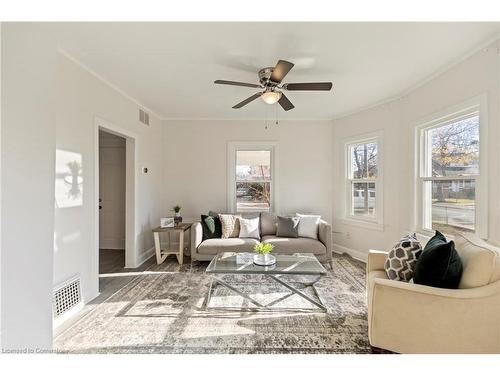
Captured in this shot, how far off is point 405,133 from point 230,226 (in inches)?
116

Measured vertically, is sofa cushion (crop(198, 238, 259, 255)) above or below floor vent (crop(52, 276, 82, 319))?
above

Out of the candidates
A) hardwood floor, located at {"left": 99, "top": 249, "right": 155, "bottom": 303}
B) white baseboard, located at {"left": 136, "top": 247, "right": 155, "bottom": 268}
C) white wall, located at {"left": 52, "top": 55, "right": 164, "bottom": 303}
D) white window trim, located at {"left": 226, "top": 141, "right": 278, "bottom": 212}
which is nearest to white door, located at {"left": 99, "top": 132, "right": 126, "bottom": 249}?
hardwood floor, located at {"left": 99, "top": 249, "right": 155, "bottom": 303}

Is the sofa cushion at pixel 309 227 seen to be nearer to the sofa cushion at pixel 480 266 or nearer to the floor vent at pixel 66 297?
the sofa cushion at pixel 480 266

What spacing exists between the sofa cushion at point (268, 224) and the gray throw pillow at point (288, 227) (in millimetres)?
164

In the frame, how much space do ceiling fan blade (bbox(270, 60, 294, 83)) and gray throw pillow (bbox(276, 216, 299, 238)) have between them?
7.47 ft

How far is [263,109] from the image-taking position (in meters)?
3.93

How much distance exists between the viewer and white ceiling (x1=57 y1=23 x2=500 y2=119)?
73.9 inches

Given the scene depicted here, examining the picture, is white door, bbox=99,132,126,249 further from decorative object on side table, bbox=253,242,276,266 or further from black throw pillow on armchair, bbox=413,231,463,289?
black throw pillow on armchair, bbox=413,231,463,289

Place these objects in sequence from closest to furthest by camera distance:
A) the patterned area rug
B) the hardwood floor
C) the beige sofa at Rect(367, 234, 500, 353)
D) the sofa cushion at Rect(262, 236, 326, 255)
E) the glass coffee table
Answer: the beige sofa at Rect(367, 234, 500, 353) < the patterned area rug < the glass coffee table < the hardwood floor < the sofa cushion at Rect(262, 236, 326, 255)

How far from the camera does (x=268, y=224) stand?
4.07 metres

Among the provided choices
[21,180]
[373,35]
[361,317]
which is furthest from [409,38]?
[21,180]

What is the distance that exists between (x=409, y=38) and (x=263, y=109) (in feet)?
7.38

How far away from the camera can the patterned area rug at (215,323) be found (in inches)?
71.2
